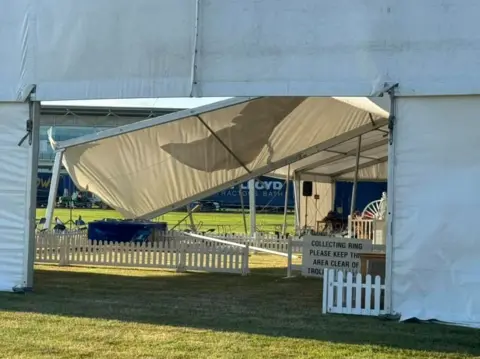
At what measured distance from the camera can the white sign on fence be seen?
1366 centimetres

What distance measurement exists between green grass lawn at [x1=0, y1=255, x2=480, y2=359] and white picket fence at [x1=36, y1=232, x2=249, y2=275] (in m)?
2.82

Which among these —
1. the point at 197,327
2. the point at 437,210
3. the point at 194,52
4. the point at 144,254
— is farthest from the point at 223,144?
the point at 197,327

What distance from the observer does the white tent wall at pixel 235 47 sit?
9.55 m

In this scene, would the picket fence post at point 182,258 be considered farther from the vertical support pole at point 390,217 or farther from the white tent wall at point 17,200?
the vertical support pole at point 390,217

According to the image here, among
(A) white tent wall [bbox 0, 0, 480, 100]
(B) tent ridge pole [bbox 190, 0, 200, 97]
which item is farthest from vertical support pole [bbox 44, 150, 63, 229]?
(B) tent ridge pole [bbox 190, 0, 200, 97]

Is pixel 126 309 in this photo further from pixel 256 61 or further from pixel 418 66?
pixel 418 66

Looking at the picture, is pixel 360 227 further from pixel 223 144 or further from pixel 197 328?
pixel 197 328

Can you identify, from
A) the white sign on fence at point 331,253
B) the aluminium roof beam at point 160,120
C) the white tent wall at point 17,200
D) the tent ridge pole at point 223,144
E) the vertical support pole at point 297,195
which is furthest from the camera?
the vertical support pole at point 297,195

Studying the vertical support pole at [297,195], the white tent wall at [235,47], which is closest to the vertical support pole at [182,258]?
the white tent wall at [235,47]

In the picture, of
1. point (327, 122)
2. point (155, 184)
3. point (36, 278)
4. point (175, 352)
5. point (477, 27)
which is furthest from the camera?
point (155, 184)

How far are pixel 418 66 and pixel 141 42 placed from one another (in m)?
3.84

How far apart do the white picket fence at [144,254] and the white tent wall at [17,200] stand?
4.82 metres

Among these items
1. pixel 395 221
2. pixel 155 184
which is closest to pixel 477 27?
pixel 395 221

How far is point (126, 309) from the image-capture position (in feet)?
32.7
